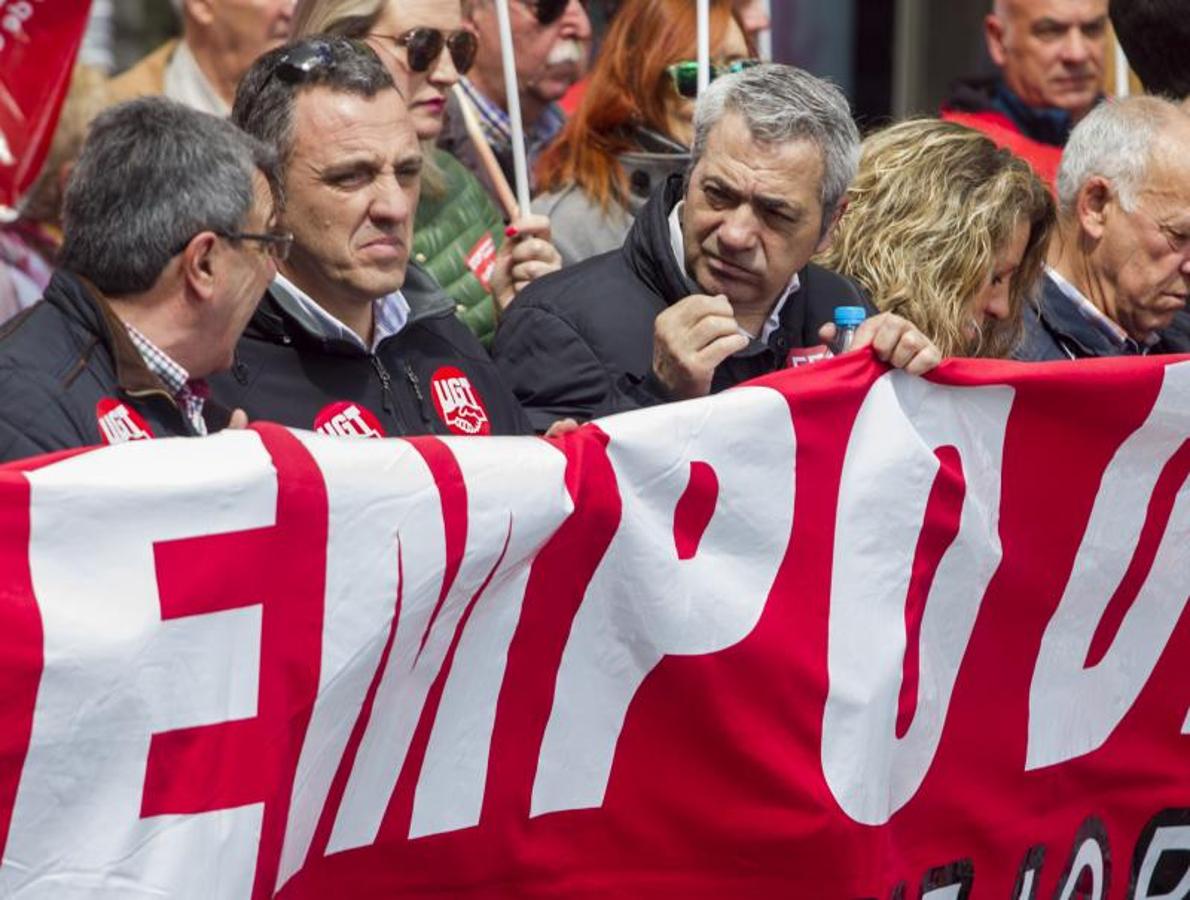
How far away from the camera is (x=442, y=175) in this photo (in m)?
5.76

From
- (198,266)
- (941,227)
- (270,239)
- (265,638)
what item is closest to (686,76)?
(941,227)

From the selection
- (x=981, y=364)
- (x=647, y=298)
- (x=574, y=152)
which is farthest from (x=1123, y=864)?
(x=574, y=152)

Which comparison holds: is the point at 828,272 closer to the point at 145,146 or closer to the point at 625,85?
the point at 625,85

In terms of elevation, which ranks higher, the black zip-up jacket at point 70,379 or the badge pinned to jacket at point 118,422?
the black zip-up jacket at point 70,379

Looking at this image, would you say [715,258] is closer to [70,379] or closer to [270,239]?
[270,239]

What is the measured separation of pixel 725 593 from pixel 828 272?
1480 millimetres

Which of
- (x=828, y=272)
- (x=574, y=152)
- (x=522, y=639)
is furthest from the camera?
(x=574, y=152)

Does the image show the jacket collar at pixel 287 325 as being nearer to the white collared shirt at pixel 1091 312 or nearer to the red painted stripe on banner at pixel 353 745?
the red painted stripe on banner at pixel 353 745

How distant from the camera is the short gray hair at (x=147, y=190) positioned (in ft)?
13.1

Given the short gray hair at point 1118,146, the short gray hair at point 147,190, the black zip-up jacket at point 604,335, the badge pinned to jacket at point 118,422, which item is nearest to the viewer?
the badge pinned to jacket at point 118,422

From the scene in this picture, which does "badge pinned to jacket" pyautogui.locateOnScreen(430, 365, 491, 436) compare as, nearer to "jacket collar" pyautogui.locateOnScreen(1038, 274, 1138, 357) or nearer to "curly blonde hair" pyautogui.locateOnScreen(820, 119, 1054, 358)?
"curly blonde hair" pyautogui.locateOnScreen(820, 119, 1054, 358)

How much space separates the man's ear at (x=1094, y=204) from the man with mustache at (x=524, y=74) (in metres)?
1.48

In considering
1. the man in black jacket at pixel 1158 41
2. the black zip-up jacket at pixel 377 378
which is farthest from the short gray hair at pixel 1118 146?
the black zip-up jacket at pixel 377 378

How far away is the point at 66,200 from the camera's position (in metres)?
4.09
